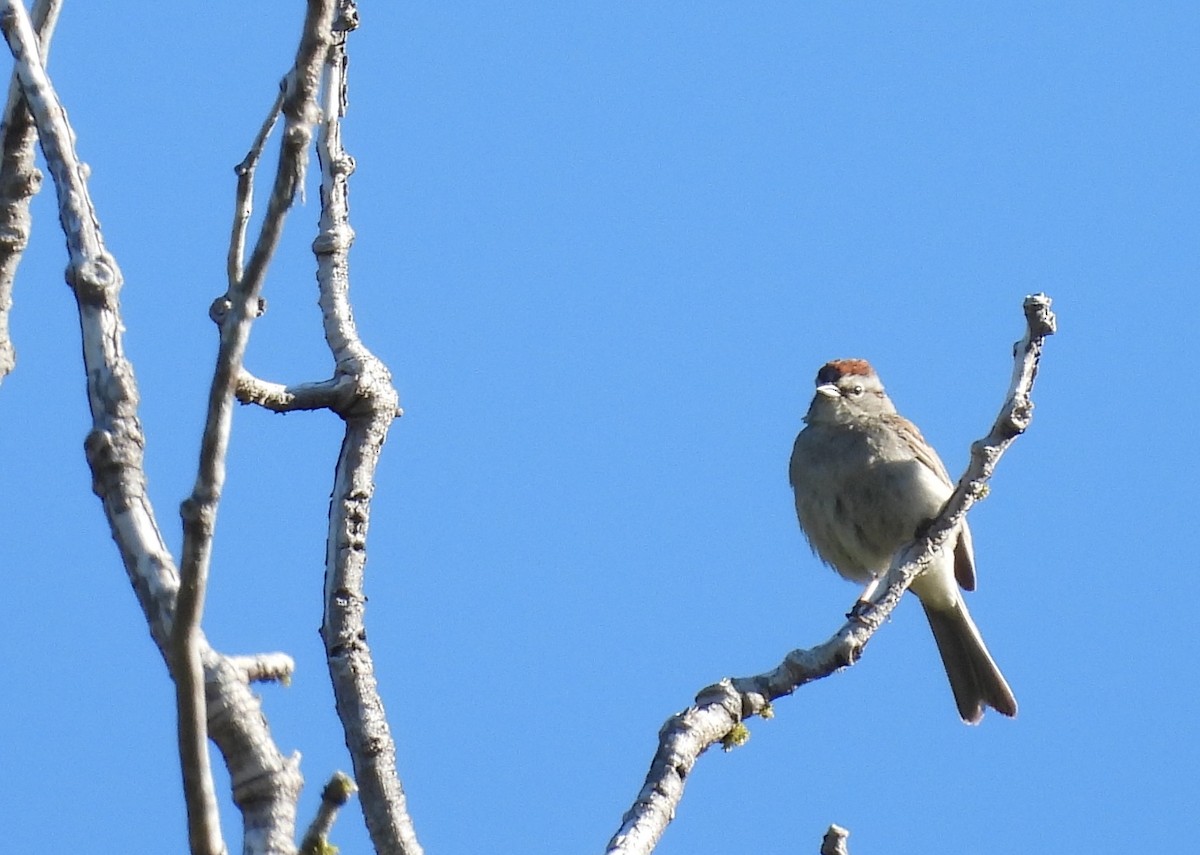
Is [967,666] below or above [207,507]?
above

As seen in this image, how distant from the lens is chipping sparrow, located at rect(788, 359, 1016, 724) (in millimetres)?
7945

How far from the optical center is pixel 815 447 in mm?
8461

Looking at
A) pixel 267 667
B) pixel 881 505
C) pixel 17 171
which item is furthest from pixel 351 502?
pixel 881 505

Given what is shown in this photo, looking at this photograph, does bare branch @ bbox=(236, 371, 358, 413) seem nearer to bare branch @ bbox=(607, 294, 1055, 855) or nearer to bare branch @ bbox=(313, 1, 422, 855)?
bare branch @ bbox=(313, 1, 422, 855)

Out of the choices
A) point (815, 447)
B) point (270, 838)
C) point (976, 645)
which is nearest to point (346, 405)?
point (270, 838)

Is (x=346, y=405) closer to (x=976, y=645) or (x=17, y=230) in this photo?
(x=17, y=230)

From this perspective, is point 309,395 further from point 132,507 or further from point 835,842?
point 835,842

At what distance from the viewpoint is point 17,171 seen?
4152 millimetres

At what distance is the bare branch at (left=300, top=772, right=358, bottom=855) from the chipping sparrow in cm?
523

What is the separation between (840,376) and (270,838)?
6506 millimetres

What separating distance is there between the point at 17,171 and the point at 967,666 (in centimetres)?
598

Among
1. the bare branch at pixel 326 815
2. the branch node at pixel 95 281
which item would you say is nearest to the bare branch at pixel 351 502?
the bare branch at pixel 326 815

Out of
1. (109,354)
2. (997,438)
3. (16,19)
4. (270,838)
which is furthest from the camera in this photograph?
(997,438)

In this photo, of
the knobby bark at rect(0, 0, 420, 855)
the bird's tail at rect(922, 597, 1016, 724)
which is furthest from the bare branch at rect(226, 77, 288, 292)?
the bird's tail at rect(922, 597, 1016, 724)
